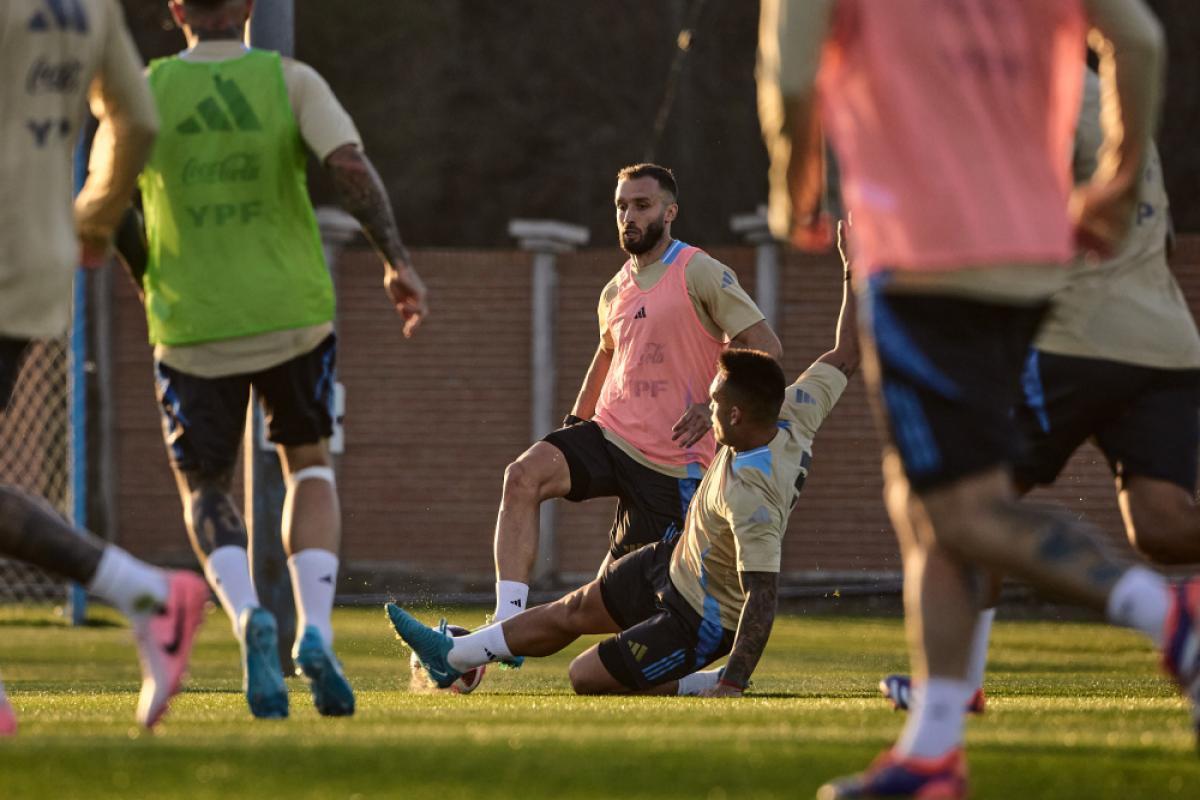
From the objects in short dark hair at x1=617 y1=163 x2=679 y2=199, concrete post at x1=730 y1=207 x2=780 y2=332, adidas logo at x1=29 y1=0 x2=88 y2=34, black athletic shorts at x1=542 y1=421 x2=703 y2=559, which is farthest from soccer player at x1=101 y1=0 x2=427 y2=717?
concrete post at x1=730 y1=207 x2=780 y2=332

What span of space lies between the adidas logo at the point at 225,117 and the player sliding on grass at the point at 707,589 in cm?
241

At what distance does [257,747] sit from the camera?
4.84m

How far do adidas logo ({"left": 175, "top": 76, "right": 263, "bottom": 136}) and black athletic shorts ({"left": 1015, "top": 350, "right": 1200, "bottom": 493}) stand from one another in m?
2.25

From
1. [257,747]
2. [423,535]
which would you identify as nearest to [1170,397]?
[257,747]

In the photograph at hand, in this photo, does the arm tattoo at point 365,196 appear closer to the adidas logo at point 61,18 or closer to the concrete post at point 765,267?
the adidas logo at point 61,18

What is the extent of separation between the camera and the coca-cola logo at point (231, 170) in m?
6.23

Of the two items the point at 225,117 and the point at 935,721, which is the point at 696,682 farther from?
the point at 935,721

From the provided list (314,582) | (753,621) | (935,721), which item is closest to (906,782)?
(935,721)

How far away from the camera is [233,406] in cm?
632

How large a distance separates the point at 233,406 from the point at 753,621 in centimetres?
214

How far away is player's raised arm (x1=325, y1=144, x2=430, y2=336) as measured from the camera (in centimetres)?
631

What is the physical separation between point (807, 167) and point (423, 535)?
48.7 ft

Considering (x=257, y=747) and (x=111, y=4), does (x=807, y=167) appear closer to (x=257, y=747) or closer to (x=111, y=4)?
(x=257, y=747)

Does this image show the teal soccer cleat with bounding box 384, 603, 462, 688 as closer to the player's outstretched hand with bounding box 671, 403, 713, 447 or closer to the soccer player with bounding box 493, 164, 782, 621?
the soccer player with bounding box 493, 164, 782, 621
